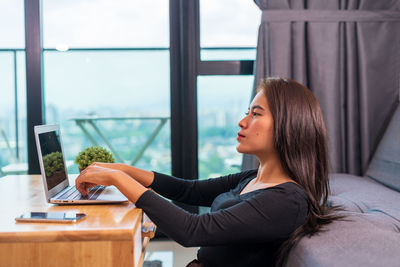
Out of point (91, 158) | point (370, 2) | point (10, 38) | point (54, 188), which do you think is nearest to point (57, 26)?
point (10, 38)

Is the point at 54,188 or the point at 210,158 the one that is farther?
the point at 210,158

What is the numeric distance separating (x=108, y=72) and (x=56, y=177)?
1440 millimetres

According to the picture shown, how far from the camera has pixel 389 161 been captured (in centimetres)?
182

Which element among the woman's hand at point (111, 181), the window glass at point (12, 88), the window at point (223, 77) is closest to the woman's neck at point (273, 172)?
the woman's hand at point (111, 181)

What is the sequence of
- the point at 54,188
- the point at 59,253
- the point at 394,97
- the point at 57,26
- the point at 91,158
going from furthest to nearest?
the point at 57,26 < the point at 394,97 < the point at 91,158 < the point at 54,188 < the point at 59,253

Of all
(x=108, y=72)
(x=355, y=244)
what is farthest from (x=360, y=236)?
(x=108, y=72)

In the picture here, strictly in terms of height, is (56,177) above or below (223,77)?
below

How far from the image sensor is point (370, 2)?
2.16 meters

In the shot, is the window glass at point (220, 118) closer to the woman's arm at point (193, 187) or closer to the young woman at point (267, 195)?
the woman's arm at point (193, 187)

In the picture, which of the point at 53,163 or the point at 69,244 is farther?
the point at 53,163

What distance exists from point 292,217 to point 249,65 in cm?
150

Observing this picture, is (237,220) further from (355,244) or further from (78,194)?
(78,194)

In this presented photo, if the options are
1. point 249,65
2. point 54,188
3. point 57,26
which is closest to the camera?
point 54,188

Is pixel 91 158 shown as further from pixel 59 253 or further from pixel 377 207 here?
pixel 377 207
